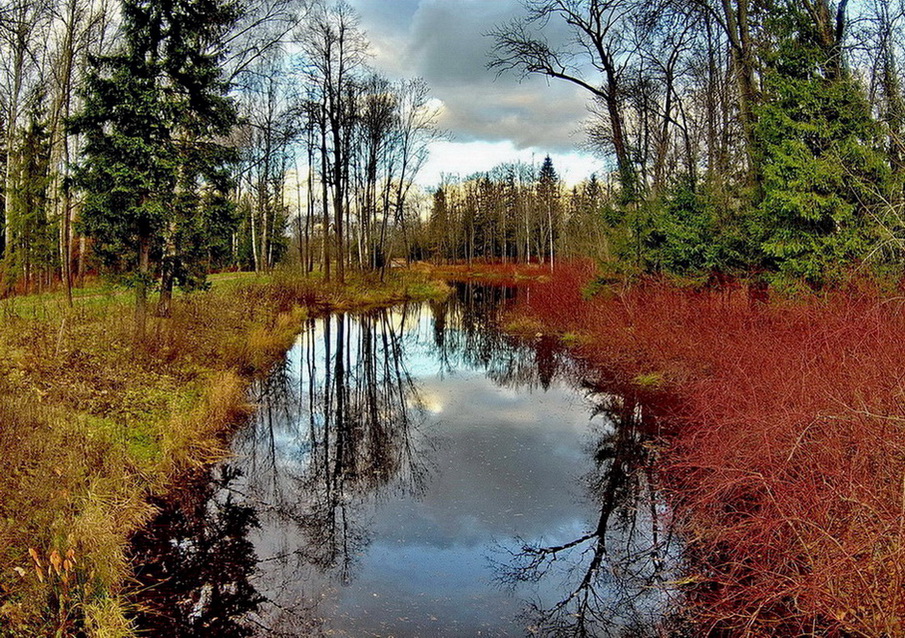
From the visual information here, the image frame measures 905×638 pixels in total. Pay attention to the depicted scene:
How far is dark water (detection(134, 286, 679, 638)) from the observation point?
15.8 feet

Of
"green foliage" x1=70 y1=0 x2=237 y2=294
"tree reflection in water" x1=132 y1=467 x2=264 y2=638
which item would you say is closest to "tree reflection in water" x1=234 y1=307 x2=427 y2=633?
"tree reflection in water" x1=132 y1=467 x2=264 y2=638

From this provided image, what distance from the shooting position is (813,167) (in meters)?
10.9

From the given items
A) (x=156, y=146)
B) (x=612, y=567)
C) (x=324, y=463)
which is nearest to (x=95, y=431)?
(x=324, y=463)

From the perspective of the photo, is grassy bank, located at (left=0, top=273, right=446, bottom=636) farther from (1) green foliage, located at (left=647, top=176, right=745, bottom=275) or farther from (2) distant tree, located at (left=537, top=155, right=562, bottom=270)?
(2) distant tree, located at (left=537, top=155, right=562, bottom=270)

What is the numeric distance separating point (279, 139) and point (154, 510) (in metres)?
25.9

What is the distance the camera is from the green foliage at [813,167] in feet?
35.2

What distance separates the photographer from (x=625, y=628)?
14.9ft

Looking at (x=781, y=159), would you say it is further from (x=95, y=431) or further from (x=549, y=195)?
(x=549, y=195)

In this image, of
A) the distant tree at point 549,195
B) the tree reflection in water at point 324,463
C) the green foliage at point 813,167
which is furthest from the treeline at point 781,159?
the distant tree at point 549,195

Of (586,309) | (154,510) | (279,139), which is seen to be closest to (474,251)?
(279,139)

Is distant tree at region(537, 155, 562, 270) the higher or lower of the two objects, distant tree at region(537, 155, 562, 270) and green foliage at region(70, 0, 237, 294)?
the higher

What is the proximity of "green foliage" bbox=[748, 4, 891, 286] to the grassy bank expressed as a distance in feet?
37.3

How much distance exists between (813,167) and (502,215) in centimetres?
5421

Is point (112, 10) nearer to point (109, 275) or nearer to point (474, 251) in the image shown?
point (109, 275)
